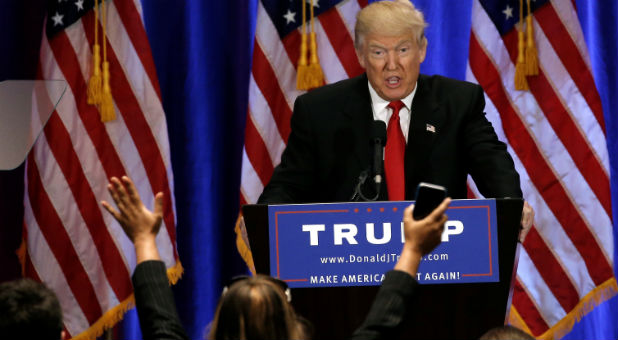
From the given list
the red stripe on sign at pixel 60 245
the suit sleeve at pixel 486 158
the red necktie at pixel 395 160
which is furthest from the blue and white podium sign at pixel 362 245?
the red stripe on sign at pixel 60 245

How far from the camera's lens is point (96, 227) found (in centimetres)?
553

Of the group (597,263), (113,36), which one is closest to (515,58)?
(597,263)

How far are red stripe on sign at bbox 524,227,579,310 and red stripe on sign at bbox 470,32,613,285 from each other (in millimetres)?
136

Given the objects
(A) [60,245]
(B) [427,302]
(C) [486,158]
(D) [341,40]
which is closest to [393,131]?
(C) [486,158]

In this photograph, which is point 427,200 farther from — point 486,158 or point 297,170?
point 297,170

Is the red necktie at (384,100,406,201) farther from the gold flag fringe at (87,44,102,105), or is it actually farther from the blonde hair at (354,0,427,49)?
the gold flag fringe at (87,44,102,105)

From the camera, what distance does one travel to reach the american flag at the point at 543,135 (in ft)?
17.2

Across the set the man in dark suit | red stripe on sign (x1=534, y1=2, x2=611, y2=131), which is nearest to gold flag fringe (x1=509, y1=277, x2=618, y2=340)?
red stripe on sign (x1=534, y1=2, x2=611, y2=131)

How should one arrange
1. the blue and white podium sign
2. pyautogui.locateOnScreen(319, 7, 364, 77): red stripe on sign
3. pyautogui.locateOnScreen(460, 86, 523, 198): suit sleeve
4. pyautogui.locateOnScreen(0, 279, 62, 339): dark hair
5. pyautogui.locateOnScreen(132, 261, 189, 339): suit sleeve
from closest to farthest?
pyautogui.locateOnScreen(0, 279, 62, 339): dark hair < pyautogui.locateOnScreen(132, 261, 189, 339): suit sleeve < the blue and white podium sign < pyautogui.locateOnScreen(460, 86, 523, 198): suit sleeve < pyautogui.locateOnScreen(319, 7, 364, 77): red stripe on sign

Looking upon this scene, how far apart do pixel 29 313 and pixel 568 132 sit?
12.6 ft

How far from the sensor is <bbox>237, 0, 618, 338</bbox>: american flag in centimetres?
523

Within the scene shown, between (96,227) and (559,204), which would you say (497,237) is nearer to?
(559,204)

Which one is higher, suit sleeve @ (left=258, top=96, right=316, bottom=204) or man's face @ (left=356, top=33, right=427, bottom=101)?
man's face @ (left=356, top=33, right=427, bottom=101)

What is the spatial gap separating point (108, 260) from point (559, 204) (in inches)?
96.9
